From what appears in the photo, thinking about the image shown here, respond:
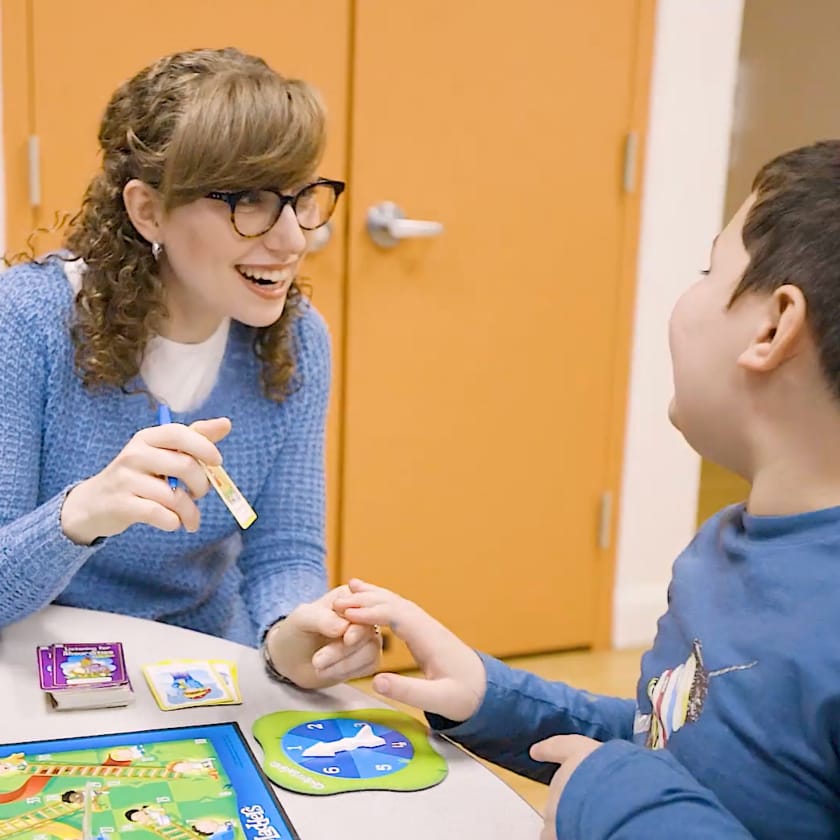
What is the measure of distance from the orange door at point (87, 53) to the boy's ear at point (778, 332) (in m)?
1.70

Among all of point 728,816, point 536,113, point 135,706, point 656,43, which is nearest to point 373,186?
point 536,113

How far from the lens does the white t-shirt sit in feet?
4.58

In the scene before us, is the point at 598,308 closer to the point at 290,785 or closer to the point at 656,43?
the point at 656,43

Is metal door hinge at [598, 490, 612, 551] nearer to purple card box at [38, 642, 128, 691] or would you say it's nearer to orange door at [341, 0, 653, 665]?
orange door at [341, 0, 653, 665]

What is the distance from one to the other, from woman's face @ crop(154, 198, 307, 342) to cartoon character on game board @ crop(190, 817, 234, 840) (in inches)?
28.4

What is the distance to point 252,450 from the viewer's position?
4.66 ft

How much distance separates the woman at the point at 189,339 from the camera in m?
1.30

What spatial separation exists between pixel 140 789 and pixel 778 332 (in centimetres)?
58

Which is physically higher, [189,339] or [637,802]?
[189,339]

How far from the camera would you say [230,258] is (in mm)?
1353

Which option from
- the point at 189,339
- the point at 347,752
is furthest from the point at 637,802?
the point at 189,339

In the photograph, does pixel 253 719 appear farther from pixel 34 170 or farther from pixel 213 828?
pixel 34 170

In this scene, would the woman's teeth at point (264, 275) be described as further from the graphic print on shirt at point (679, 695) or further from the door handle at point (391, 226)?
the door handle at point (391, 226)

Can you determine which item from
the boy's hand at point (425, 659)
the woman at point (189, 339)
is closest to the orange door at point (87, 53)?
the woman at point (189, 339)
